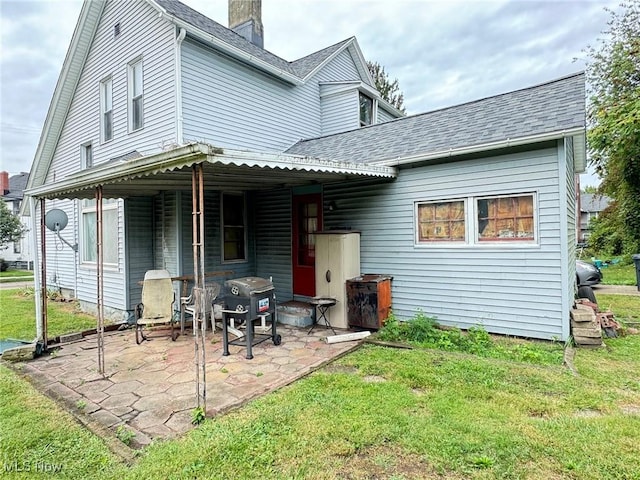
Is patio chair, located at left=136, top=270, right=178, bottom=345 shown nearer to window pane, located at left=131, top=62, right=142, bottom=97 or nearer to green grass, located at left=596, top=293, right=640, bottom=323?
window pane, located at left=131, top=62, right=142, bottom=97

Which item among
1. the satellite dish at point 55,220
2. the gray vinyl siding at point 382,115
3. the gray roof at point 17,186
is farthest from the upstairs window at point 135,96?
the gray roof at point 17,186

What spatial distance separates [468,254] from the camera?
572 centimetres

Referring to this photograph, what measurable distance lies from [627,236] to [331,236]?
1856cm

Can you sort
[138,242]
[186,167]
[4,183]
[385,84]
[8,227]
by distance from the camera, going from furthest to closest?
1. [4,183]
2. [385,84]
3. [8,227]
4. [138,242]
5. [186,167]

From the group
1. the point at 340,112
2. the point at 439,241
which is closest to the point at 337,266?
the point at 439,241

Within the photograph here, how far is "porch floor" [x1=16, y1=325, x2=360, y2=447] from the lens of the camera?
10.8ft

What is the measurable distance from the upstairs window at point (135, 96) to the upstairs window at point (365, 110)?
20.7ft

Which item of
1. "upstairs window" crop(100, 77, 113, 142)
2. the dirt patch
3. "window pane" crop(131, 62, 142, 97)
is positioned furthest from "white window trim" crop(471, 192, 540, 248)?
"upstairs window" crop(100, 77, 113, 142)

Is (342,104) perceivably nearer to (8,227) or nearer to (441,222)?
(441,222)

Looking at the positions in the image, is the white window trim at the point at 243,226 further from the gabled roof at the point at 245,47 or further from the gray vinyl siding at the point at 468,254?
the gabled roof at the point at 245,47

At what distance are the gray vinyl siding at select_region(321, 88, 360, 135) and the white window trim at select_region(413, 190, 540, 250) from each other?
5363mm

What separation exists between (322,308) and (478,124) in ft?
14.0

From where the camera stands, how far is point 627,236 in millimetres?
17500

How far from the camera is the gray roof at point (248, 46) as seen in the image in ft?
26.6
